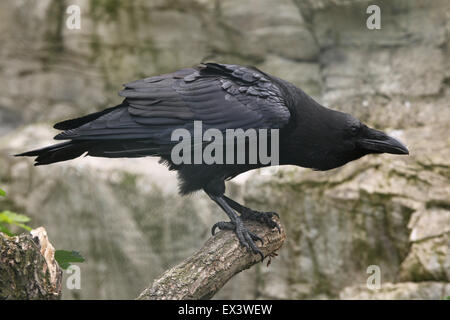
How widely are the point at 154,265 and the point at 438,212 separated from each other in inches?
99.6

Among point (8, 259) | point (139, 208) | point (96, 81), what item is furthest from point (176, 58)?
point (8, 259)

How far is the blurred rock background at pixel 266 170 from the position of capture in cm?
500

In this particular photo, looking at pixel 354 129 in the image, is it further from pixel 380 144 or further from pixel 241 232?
pixel 241 232

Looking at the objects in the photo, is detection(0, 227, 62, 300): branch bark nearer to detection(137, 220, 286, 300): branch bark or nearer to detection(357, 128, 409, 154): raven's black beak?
detection(137, 220, 286, 300): branch bark

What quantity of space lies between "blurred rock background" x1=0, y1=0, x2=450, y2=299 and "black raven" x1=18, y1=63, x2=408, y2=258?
1855 mm

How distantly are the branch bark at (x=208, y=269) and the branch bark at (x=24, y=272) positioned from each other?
14.2 inches

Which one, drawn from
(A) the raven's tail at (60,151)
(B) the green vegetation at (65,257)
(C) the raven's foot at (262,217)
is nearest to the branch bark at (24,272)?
(B) the green vegetation at (65,257)

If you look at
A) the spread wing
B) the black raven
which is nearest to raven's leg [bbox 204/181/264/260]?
the black raven

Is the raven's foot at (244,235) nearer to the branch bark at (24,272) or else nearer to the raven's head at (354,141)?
the raven's head at (354,141)

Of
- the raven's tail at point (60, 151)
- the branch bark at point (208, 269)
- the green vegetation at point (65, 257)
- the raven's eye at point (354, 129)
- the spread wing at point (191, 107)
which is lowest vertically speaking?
the branch bark at point (208, 269)

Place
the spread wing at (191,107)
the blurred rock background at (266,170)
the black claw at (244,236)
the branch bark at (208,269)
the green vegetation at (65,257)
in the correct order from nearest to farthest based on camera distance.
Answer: the branch bark at (208,269) < the green vegetation at (65,257) < the black claw at (244,236) < the spread wing at (191,107) < the blurred rock background at (266,170)

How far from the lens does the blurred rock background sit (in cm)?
500

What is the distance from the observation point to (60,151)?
299 centimetres

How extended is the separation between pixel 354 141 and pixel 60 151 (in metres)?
1.53
